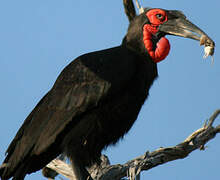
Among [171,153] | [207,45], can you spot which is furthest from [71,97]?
[207,45]

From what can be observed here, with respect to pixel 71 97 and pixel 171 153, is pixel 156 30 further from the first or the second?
pixel 171 153

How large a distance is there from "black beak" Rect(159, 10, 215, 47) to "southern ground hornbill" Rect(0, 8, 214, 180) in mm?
12

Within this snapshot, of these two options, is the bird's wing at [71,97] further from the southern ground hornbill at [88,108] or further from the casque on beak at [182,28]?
the casque on beak at [182,28]

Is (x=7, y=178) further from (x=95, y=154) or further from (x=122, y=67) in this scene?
(x=122, y=67)

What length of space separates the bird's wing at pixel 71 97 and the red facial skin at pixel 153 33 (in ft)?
1.24

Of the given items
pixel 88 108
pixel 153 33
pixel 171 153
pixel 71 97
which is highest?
pixel 153 33

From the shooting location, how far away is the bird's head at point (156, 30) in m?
5.62

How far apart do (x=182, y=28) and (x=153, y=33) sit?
0.33 metres

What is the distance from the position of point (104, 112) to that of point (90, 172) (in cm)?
80

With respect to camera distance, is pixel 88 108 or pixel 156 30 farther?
pixel 156 30

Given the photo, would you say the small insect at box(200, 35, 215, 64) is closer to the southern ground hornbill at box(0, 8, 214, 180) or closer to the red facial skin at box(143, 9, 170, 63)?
the southern ground hornbill at box(0, 8, 214, 180)

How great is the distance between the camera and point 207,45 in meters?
5.36

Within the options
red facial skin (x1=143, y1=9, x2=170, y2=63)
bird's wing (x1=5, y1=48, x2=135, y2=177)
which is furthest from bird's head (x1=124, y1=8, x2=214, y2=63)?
bird's wing (x1=5, y1=48, x2=135, y2=177)

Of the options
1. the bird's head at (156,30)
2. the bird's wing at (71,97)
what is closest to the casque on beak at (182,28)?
the bird's head at (156,30)
